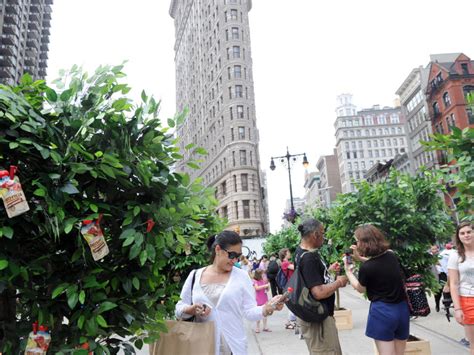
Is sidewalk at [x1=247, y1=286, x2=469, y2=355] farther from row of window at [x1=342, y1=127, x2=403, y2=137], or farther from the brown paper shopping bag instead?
row of window at [x1=342, y1=127, x2=403, y2=137]

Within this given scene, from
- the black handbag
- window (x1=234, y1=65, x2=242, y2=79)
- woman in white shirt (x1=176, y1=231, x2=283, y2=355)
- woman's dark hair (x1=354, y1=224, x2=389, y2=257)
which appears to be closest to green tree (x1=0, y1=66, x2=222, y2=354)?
woman in white shirt (x1=176, y1=231, x2=283, y2=355)

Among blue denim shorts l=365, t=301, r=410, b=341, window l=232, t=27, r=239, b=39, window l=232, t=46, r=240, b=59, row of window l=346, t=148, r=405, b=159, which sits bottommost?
blue denim shorts l=365, t=301, r=410, b=341

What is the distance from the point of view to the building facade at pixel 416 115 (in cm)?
5644

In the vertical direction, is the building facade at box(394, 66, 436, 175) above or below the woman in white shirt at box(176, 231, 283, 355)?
above

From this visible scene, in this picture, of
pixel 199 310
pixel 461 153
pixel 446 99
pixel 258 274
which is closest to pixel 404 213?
pixel 461 153

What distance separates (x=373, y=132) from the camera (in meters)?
134

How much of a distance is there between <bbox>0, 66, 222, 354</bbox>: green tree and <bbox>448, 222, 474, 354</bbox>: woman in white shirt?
11.8 feet

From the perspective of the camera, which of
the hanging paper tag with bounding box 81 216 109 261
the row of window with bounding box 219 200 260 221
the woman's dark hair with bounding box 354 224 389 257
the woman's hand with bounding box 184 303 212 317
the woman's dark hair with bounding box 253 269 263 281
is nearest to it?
the hanging paper tag with bounding box 81 216 109 261

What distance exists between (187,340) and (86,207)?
140 centimetres

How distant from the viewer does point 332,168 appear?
5655 inches

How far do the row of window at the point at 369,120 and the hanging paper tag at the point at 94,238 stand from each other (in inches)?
5365

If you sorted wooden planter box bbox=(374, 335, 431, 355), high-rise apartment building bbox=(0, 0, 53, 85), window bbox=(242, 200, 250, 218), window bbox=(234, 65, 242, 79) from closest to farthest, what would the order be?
wooden planter box bbox=(374, 335, 431, 355) < window bbox=(242, 200, 250, 218) < window bbox=(234, 65, 242, 79) < high-rise apartment building bbox=(0, 0, 53, 85)

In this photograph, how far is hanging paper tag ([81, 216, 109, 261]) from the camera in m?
2.49

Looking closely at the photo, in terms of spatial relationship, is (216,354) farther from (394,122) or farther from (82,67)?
(394,122)
